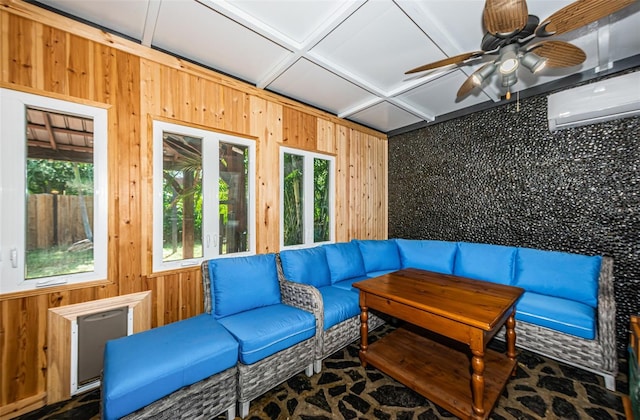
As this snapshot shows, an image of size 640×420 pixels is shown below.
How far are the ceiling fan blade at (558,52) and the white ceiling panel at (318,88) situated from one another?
1.59 meters

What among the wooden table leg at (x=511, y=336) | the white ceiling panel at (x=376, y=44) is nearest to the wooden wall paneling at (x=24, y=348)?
the white ceiling panel at (x=376, y=44)

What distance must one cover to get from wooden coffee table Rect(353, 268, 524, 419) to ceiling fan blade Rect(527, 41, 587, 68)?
1776 millimetres

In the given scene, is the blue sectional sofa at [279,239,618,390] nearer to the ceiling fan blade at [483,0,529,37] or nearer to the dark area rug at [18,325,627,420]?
the dark area rug at [18,325,627,420]

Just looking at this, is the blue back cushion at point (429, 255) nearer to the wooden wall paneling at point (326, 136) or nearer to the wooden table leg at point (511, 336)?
the wooden table leg at point (511, 336)

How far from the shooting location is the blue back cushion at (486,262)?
264cm

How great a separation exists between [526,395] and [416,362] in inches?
30.0

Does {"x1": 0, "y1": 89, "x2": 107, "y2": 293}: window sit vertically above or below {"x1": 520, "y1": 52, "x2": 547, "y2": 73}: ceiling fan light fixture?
below

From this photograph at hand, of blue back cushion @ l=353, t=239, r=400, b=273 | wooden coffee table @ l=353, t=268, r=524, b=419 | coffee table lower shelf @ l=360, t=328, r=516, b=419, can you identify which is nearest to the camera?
wooden coffee table @ l=353, t=268, r=524, b=419

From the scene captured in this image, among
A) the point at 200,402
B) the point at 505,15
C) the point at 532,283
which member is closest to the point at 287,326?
the point at 200,402

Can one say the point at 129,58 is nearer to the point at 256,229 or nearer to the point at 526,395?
the point at 256,229

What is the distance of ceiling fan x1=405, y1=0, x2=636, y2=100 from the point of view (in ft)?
4.13

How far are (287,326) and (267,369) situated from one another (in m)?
0.31

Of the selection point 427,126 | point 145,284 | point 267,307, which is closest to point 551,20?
point 427,126

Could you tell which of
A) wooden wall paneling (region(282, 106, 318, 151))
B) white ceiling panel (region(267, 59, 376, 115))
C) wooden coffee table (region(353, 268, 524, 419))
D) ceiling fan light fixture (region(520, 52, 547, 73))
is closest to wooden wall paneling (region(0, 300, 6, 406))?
wooden coffee table (region(353, 268, 524, 419))
